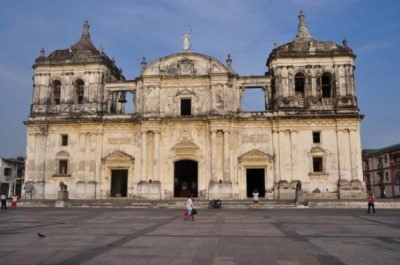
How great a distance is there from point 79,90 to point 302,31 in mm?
21053

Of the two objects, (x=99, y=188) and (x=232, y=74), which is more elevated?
(x=232, y=74)

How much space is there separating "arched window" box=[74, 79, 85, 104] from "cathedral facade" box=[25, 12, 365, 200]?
252mm

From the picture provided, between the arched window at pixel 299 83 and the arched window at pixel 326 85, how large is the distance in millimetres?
1663

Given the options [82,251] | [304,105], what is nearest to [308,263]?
[82,251]

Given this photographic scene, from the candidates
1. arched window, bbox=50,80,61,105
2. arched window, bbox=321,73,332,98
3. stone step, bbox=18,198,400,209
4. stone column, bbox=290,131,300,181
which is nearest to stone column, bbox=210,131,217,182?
stone step, bbox=18,198,400,209

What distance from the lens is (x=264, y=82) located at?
34.2 metres

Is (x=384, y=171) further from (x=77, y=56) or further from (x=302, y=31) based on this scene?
(x=77, y=56)

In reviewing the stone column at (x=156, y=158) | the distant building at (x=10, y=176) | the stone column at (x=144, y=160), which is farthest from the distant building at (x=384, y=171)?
the distant building at (x=10, y=176)

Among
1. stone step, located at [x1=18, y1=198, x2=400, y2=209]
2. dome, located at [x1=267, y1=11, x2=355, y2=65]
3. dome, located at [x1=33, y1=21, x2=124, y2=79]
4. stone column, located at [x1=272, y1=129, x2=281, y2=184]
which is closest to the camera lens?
stone step, located at [x1=18, y1=198, x2=400, y2=209]

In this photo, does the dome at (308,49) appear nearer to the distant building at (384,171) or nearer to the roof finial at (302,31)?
the roof finial at (302,31)

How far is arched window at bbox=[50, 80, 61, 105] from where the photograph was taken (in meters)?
36.2

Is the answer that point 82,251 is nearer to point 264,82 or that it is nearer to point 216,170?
point 216,170

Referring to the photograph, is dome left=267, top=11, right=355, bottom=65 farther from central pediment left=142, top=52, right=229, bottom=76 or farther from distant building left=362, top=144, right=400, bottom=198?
distant building left=362, top=144, right=400, bottom=198

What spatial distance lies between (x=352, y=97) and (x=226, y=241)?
25481mm
